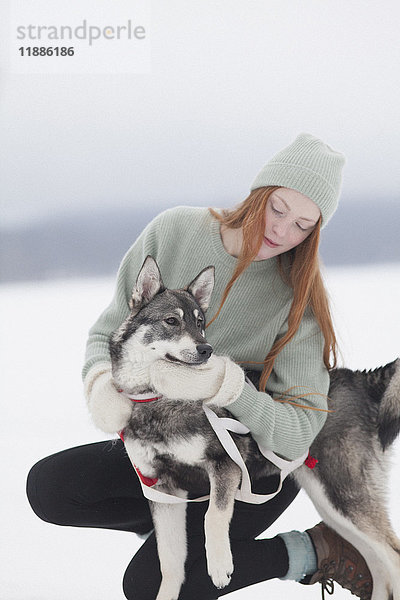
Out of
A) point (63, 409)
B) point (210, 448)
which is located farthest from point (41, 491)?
point (63, 409)

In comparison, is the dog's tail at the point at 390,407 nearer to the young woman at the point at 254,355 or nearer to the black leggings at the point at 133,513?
the young woman at the point at 254,355

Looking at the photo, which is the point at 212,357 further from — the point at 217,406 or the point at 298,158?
the point at 298,158

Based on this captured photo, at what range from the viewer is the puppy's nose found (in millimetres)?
1289

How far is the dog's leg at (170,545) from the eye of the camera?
1464 millimetres

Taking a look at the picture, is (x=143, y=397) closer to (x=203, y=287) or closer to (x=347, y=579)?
(x=203, y=287)

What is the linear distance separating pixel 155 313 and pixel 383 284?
3070mm

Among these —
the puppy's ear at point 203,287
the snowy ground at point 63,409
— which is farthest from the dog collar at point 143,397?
the snowy ground at point 63,409

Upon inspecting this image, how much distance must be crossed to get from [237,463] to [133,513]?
1.34 ft

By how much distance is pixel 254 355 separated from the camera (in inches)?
61.9

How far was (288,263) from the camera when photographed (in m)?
1.57

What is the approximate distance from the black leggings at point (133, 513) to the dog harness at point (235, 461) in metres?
0.10

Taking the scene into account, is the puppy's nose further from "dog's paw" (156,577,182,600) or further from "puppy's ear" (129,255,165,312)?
"dog's paw" (156,577,182,600)

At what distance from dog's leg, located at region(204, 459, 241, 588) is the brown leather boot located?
1.12 feet

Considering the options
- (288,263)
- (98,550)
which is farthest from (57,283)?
(288,263)
